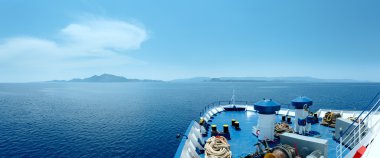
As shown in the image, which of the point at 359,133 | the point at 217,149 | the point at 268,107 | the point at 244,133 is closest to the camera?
the point at 359,133

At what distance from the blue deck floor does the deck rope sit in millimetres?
1833

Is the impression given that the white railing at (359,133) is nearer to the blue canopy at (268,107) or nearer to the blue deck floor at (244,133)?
the blue deck floor at (244,133)

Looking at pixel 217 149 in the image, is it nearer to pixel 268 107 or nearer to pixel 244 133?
pixel 268 107

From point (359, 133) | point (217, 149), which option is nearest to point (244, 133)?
point (217, 149)

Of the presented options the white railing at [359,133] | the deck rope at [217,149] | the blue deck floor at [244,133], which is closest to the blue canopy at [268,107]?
the blue deck floor at [244,133]

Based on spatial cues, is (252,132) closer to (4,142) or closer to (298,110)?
(298,110)

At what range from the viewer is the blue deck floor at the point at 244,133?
61.9 feet

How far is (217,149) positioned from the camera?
644 inches

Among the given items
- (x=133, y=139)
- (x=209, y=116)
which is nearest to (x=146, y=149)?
(x=133, y=139)

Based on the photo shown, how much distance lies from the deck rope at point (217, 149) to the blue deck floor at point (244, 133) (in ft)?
6.01

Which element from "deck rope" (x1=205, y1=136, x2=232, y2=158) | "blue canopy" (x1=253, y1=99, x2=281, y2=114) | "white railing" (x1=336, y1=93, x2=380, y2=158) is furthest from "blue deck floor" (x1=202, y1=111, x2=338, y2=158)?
"blue canopy" (x1=253, y1=99, x2=281, y2=114)

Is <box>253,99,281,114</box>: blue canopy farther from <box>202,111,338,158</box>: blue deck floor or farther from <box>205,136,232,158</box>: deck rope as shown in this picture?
<box>205,136,232,158</box>: deck rope

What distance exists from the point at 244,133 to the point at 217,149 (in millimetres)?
8586

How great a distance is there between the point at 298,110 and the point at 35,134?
54.0 meters
